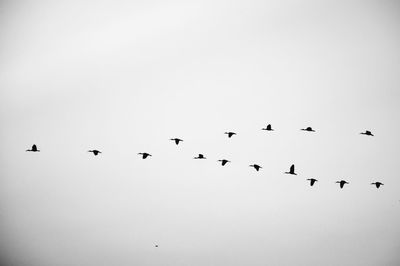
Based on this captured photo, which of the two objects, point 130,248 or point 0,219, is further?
point 0,219

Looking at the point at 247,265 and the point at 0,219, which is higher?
the point at 0,219

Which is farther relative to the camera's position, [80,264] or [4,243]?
[4,243]

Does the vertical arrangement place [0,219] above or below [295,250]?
above

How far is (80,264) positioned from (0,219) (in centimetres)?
5217

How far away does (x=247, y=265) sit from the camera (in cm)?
8438

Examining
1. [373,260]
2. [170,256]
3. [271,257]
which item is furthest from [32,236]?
[373,260]

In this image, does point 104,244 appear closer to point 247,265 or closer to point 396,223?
point 247,265

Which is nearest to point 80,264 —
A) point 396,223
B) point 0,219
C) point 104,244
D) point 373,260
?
point 104,244

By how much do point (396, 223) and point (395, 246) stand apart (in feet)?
25.9

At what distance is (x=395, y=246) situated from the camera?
10569cm

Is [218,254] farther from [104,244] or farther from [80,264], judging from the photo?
[80,264]

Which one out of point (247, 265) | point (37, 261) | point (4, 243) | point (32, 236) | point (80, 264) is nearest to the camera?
point (247, 265)

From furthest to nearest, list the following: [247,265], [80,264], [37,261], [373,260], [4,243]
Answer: [4,243] < [37,261] < [80,264] < [373,260] < [247,265]

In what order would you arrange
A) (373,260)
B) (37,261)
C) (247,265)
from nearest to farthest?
(247,265) → (373,260) → (37,261)
